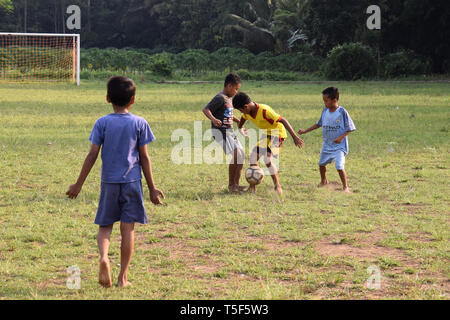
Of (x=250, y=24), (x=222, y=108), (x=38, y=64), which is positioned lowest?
(x=222, y=108)

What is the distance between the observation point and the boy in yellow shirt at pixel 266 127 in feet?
23.8

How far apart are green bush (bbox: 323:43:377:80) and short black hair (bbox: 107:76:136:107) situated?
28.3m

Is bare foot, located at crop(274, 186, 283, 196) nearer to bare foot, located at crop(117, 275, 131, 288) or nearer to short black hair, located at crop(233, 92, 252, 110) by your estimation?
short black hair, located at crop(233, 92, 252, 110)

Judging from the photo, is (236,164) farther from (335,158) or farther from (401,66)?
(401,66)

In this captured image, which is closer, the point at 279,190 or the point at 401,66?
the point at 279,190

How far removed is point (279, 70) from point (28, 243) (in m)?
33.8

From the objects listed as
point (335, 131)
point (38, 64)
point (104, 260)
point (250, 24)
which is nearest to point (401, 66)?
point (250, 24)

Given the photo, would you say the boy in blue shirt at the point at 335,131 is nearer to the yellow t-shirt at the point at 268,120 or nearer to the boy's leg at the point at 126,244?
the yellow t-shirt at the point at 268,120

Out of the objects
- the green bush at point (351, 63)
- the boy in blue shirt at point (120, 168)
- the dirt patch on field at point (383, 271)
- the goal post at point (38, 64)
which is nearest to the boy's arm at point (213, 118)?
the dirt patch on field at point (383, 271)

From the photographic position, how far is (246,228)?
5.97 metres

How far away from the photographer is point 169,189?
7785mm

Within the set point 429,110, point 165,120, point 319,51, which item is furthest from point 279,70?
point 165,120

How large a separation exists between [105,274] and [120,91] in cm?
122

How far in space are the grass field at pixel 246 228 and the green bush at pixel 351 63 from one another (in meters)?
19.8
